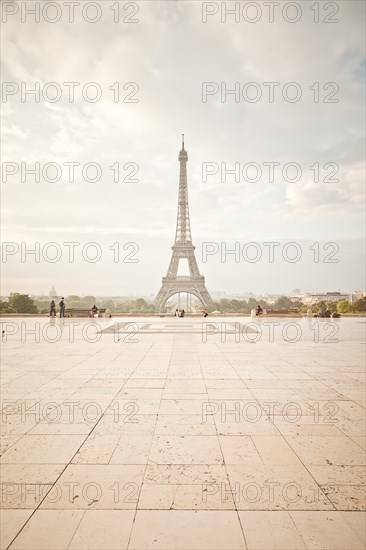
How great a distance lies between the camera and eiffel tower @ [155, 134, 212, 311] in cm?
5347

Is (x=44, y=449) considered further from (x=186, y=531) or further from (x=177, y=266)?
(x=177, y=266)

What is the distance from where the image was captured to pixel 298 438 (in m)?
4.55

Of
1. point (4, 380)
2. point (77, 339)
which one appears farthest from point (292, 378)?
point (77, 339)

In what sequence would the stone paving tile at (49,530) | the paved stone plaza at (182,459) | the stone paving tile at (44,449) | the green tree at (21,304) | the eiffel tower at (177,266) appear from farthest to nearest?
the eiffel tower at (177,266) → the green tree at (21,304) → the stone paving tile at (44,449) → the paved stone plaza at (182,459) → the stone paving tile at (49,530)

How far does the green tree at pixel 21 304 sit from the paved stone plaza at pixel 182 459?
1583 inches

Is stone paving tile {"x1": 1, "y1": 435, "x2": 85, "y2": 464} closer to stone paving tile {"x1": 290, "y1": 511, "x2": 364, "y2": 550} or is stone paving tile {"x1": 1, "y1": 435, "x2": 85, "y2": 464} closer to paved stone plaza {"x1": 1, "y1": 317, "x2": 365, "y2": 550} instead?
paved stone plaza {"x1": 1, "y1": 317, "x2": 365, "y2": 550}

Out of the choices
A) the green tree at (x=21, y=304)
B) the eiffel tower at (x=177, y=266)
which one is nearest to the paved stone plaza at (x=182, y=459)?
the green tree at (x=21, y=304)

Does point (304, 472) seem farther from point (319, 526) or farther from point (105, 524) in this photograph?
point (105, 524)

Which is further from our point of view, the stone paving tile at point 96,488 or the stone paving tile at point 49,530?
the stone paving tile at point 96,488

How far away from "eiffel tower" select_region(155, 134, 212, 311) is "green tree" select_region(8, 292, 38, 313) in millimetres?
17946

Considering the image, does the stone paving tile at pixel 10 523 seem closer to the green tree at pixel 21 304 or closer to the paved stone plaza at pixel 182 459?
the paved stone plaza at pixel 182 459

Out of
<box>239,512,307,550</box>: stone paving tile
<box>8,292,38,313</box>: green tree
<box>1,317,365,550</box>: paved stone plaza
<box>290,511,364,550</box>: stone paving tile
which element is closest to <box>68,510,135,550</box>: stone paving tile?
<box>1,317,365,550</box>: paved stone plaza

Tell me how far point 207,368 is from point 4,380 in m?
4.66

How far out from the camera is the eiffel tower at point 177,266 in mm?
53469
